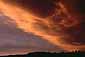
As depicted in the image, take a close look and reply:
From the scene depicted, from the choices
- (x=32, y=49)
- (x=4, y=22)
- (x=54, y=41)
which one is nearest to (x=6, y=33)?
(x=4, y=22)

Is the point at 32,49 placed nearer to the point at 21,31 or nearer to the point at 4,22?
the point at 21,31

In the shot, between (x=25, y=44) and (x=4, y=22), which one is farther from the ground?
(x=4, y=22)

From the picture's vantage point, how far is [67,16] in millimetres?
2094

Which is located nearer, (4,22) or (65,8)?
(4,22)

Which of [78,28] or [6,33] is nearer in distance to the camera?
[6,33]

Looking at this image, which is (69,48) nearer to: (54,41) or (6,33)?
(54,41)

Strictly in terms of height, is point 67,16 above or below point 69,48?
above

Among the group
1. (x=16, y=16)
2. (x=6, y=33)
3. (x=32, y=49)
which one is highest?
(x=16, y=16)

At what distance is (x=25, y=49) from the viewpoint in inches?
79.4

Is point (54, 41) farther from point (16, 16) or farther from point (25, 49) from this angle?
point (16, 16)

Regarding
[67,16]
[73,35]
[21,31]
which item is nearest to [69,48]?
[73,35]

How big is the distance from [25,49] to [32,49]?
0.20 feet

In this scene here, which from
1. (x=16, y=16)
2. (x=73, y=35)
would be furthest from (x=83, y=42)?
(x=16, y=16)

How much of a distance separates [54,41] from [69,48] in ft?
0.48
